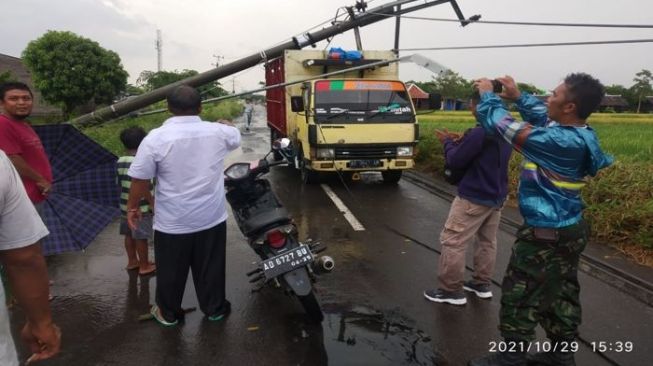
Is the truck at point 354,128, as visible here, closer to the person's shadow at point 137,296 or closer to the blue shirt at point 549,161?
the person's shadow at point 137,296

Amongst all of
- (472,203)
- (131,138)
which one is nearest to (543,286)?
(472,203)

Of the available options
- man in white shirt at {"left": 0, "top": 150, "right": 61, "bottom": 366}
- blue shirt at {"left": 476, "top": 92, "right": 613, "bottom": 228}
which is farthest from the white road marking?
man in white shirt at {"left": 0, "top": 150, "right": 61, "bottom": 366}

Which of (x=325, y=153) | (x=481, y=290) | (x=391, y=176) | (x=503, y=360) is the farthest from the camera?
(x=391, y=176)

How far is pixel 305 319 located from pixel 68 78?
30.0 m

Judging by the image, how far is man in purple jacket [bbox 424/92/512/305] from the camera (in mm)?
3406

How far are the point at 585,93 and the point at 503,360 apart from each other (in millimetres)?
1598

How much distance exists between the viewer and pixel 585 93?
92.3 inches

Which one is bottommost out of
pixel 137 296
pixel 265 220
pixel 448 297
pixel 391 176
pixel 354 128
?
pixel 137 296

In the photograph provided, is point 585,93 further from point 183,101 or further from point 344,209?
point 344,209

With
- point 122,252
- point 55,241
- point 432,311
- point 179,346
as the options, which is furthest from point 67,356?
point 432,311

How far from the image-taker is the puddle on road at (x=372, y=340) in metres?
2.97

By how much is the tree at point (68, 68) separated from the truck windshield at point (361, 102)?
24840 millimetres

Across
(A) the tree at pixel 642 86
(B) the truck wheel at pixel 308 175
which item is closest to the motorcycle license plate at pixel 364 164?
(B) the truck wheel at pixel 308 175

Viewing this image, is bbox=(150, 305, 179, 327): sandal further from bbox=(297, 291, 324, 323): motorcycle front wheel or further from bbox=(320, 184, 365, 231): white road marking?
bbox=(320, 184, 365, 231): white road marking
